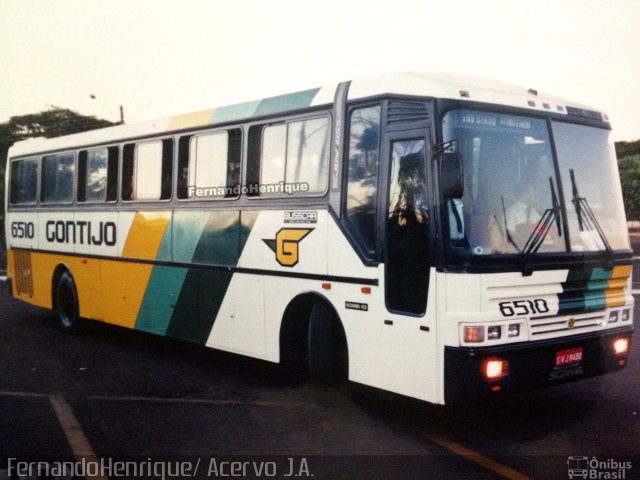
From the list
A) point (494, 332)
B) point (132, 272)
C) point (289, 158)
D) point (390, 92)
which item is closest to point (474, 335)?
point (494, 332)

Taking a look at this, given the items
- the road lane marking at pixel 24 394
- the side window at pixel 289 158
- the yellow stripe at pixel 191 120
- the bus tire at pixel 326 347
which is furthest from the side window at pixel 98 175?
the bus tire at pixel 326 347

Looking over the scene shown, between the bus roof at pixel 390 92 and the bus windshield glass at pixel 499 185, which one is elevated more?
the bus roof at pixel 390 92

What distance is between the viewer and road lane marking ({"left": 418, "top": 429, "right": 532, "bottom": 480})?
5.25 meters

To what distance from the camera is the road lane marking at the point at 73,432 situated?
578 centimetres

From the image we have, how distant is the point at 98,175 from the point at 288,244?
4889 millimetres

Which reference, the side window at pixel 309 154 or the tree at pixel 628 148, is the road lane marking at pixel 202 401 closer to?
the side window at pixel 309 154

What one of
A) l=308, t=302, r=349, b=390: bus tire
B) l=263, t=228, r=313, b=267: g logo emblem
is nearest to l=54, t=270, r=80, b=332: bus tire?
l=263, t=228, r=313, b=267: g logo emblem

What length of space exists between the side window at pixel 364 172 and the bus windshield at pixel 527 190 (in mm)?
894

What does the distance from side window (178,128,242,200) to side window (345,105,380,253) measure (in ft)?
6.36

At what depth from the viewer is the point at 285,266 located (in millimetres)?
7652

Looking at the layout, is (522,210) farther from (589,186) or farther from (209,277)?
(209,277)

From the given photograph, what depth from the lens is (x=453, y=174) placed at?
18.8 feet

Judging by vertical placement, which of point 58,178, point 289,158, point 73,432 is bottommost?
point 73,432

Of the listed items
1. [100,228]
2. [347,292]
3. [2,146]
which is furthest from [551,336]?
[2,146]
